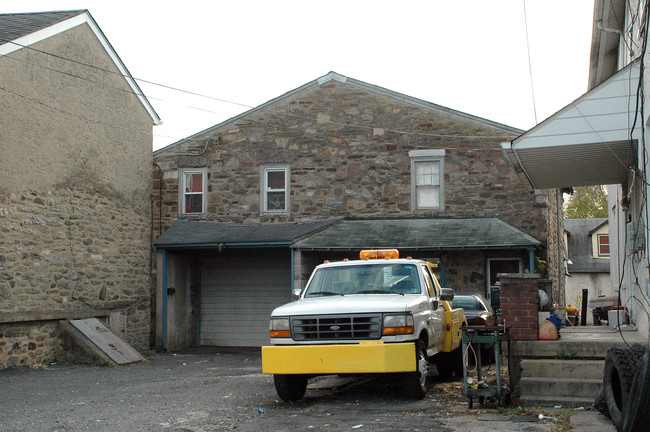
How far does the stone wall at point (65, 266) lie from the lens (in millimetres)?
13758

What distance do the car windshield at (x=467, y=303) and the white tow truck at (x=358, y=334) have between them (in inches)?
176

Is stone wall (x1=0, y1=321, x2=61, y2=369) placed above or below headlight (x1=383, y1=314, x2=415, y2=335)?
below

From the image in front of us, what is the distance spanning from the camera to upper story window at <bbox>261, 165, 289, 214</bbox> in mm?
19234

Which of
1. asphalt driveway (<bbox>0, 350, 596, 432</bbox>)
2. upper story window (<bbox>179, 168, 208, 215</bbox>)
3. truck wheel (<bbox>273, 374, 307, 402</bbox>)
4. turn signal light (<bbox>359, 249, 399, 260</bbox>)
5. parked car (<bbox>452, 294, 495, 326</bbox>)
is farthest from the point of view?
upper story window (<bbox>179, 168, 208, 215</bbox>)

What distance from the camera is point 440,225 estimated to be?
1781 centimetres

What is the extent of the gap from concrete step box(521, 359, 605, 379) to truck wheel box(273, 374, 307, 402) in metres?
2.88

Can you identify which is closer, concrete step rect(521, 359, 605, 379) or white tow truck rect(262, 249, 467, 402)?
concrete step rect(521, 359, 605, 379)

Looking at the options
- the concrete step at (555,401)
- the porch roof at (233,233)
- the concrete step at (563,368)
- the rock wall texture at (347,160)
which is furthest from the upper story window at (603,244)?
the concrete step at (555,401)

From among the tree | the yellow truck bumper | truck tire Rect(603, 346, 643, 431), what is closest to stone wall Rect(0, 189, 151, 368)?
the yellow truck bumper

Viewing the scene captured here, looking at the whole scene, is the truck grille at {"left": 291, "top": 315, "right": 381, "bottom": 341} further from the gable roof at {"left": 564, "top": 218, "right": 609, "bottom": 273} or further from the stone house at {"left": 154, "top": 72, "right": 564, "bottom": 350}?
the gable roof at {"left": 564, "top": 218, "right": 609, "bottom": 273}

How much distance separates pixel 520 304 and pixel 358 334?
2.07 m

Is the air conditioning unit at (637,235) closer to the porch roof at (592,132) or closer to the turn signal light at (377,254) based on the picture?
the porch roof at (592,132)

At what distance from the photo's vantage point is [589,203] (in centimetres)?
5000

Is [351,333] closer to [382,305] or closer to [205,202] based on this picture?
[382,305]
